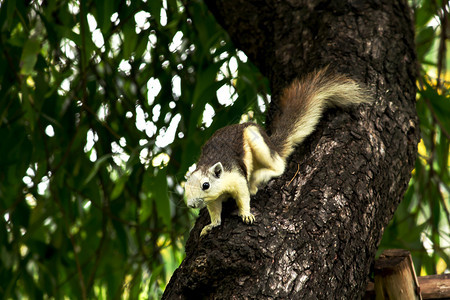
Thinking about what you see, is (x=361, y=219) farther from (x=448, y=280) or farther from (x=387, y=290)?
(x=448, y=280)

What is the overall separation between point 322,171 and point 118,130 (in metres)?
1.07

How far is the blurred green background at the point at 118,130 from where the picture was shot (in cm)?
202

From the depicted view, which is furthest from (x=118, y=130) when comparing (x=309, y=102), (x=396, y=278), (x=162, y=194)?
(x=396, y=278)

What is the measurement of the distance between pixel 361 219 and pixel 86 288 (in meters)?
→ 1.24

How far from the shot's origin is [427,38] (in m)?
2.41

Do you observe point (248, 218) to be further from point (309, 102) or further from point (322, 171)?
point (309, 102)

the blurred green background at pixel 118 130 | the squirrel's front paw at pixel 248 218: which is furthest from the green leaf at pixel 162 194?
the squirrel's front paw at pixel 248 218

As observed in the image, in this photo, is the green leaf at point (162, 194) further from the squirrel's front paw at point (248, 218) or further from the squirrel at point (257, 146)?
the squirrel's front paw at point (248, 218)

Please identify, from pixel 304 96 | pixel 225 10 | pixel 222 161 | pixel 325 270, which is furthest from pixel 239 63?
pixel 325 270

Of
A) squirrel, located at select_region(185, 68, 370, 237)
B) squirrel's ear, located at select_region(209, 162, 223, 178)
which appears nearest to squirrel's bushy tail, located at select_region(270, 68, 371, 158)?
squirrel, located at select_region(185, 68, 370, 237)

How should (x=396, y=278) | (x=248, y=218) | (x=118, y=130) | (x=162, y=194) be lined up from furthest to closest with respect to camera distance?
(x=118, y=130) < (x=162, y=194) < (x=396, y=278) < (x=248, y=218)

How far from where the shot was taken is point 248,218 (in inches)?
53.1

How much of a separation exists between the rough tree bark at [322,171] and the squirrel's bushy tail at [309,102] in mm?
30

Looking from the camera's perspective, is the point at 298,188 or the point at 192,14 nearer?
the point at 298,188
